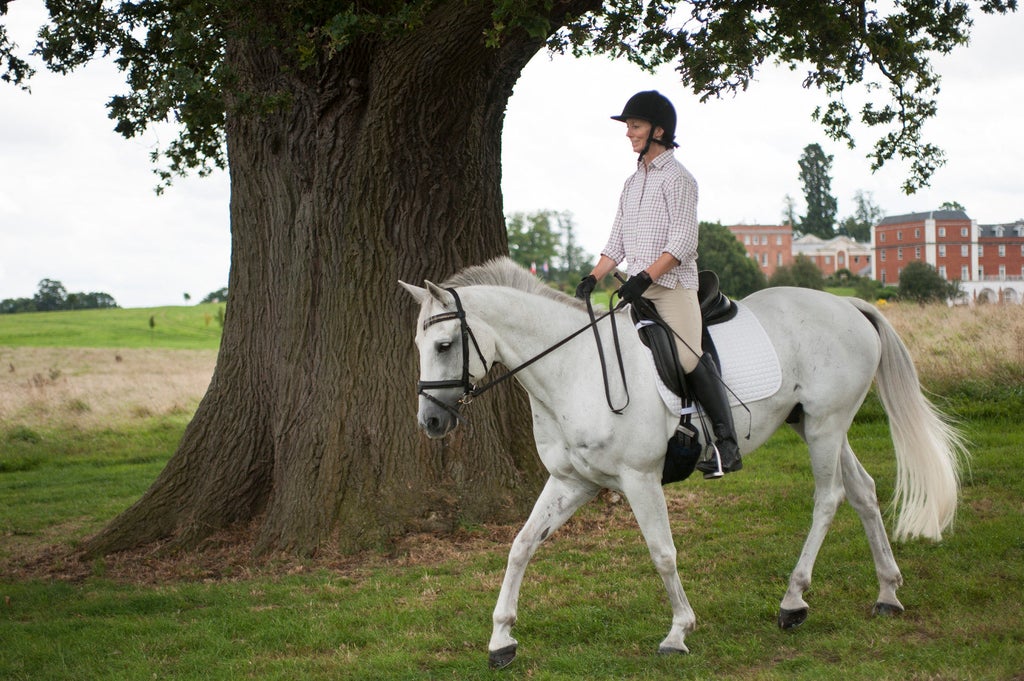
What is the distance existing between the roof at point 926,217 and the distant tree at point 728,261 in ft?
75.9

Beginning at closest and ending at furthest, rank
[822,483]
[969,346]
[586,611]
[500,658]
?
[500,658] < [822,483] < [586,611] < [969,346]

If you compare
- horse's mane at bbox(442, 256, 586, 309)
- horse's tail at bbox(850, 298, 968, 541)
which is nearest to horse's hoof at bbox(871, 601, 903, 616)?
horse's tail at bbox(850, 298, 968, 541)

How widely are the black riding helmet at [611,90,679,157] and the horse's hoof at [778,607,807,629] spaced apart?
9.89 ft

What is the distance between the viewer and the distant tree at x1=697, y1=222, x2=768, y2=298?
8550 cm

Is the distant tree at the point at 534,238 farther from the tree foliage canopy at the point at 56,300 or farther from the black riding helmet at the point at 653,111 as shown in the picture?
the black riding helmet at the point at 653,111

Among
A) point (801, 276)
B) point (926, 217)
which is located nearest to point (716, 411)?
point (801, 276)

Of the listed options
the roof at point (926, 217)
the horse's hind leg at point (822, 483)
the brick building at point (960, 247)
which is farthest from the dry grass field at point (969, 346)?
the roof at point (926, 217)

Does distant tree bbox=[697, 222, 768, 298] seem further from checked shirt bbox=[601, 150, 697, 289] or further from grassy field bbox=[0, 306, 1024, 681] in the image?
checked shirt bbox=[601, 150, 697, 289]

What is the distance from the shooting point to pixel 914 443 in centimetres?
660

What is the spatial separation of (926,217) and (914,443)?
10330cm

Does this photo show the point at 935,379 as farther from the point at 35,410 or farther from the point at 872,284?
the point at 872,284

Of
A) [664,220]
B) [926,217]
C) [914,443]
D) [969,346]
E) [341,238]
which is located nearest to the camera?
[664,220]

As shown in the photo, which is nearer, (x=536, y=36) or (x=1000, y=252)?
(x=536, y=36)

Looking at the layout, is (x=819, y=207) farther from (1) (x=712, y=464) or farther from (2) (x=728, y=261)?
(1) (x=712, y=464)
